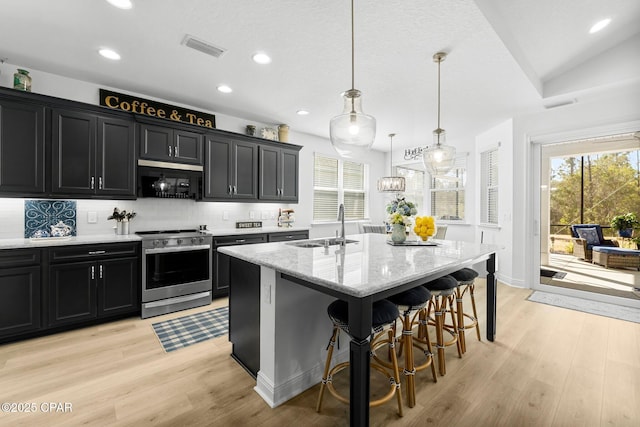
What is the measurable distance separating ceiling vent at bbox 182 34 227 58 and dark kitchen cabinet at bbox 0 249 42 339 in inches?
95.6

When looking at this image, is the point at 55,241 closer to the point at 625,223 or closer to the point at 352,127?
the point at 352,127

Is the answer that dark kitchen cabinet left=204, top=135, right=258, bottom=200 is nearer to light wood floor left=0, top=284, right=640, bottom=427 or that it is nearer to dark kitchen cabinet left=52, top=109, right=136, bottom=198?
dark kitchen cabinet left=52, top=109, right=136, bottom=198

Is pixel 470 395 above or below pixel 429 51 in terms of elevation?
below

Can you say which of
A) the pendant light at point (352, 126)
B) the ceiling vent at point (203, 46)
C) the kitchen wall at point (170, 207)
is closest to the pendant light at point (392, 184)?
the kitchen wall at point (170, 207)

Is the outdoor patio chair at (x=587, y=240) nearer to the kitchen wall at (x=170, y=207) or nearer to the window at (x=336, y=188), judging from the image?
the window at (x=336, y=188)

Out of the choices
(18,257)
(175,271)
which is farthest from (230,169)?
(18,257)

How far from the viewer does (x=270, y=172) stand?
15.3 feet

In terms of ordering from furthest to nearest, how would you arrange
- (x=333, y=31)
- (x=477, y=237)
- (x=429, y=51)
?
1. (x=477, y=237)
2. (x=429, y=51)
3. (x=333, y=31)

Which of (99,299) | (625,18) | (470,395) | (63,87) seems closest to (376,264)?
(470,395)

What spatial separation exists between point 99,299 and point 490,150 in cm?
625

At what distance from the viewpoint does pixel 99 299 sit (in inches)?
117

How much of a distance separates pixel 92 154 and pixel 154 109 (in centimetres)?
101

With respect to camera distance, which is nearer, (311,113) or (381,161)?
(311,113)

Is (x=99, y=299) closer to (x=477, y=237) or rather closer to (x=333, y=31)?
(x=333, y=31)
